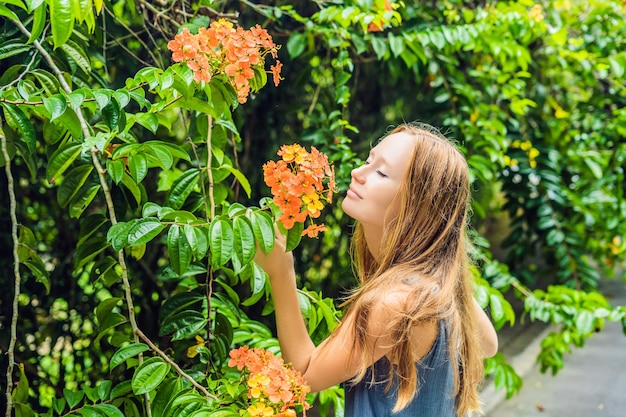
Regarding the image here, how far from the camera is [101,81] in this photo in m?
1.77

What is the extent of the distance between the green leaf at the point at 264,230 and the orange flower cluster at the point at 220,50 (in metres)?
0.27

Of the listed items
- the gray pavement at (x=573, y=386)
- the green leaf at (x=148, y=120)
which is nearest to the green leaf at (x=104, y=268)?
the green leaf at (x=148, y=120)

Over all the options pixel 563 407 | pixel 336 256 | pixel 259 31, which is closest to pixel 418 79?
pixel 336 256

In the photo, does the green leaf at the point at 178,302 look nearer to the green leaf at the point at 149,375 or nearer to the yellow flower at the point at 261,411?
the green leaf at the point at 149,375

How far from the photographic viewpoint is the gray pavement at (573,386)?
136 inches

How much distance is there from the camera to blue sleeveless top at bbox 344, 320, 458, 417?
4.57 feet

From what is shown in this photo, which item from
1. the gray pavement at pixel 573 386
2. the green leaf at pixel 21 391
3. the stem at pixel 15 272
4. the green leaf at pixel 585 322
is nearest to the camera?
the stem at pixel 15 272

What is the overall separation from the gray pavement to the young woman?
2.07m

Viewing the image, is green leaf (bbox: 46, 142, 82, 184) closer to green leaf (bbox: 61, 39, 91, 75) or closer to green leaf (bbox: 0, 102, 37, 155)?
green leaf (bbox: 0, 102, 37, 155)

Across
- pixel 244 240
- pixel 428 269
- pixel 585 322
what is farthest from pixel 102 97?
pixel 585 322

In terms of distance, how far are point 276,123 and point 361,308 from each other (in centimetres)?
170

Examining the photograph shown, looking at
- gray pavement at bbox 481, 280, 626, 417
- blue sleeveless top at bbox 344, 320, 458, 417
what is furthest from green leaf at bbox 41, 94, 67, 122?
gray pavement at bbox 481, 280, 626, 417

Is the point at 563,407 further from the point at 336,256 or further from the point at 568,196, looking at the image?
the point at 336,256

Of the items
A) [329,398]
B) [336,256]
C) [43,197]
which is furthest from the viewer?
[336,256]
